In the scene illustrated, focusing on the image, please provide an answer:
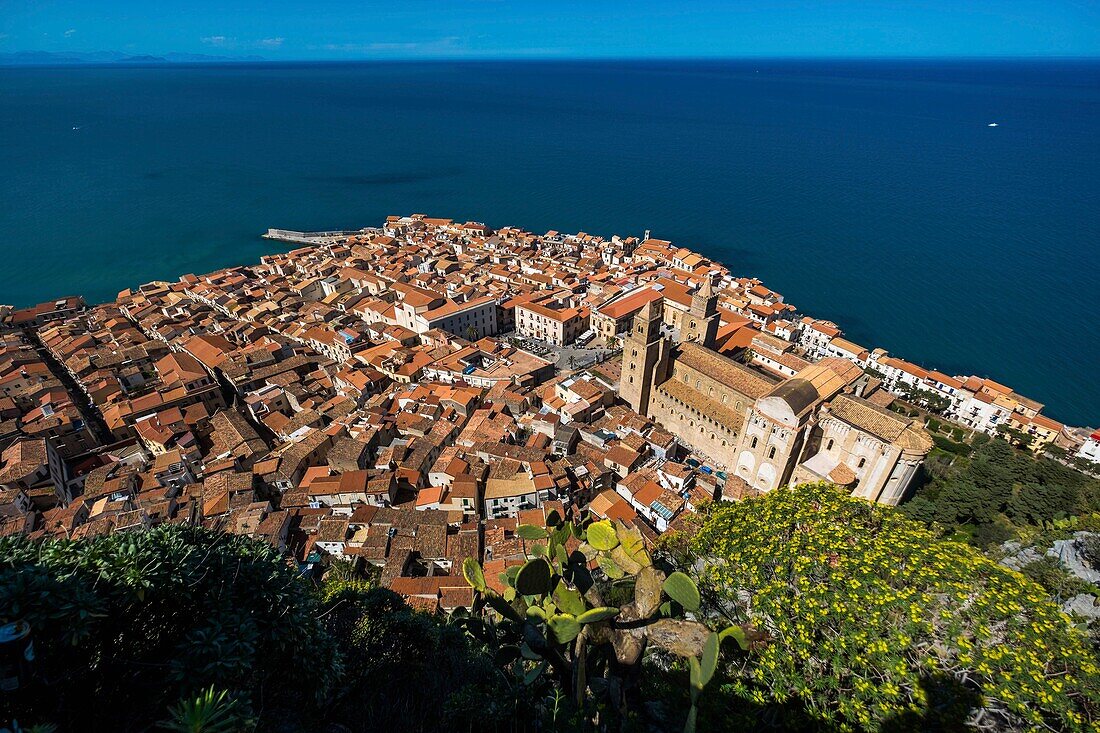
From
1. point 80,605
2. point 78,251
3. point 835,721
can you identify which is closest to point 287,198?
point 78,251

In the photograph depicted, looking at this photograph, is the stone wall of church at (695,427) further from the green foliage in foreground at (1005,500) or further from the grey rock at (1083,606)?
the grey rock at (1083,606)

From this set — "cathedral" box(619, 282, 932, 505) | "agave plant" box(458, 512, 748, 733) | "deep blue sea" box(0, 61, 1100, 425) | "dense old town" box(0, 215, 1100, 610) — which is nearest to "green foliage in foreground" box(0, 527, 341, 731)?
"agave plant" box(458, 512, 748, 733)

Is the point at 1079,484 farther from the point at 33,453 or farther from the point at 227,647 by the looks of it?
the point at 33,453

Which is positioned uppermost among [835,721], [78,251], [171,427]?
[835,721]

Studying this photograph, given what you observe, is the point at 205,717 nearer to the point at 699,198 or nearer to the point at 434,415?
the point at 434,415

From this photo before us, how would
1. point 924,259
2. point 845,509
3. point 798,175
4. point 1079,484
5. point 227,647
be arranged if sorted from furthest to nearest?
point 798,175, point 924,259, point 1079,484, point 845,509, point 227,647

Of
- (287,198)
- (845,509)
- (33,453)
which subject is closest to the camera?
(845,509)
